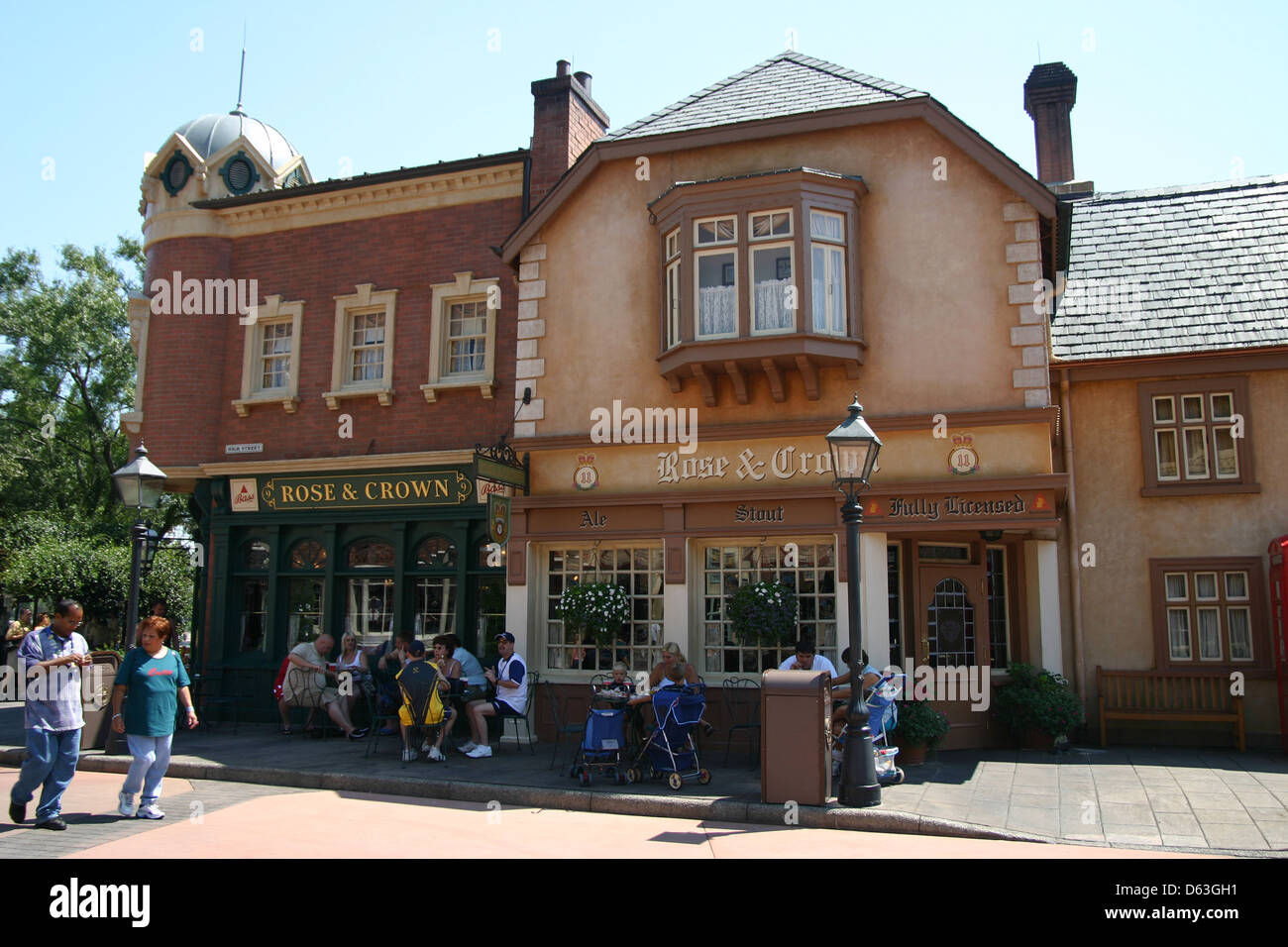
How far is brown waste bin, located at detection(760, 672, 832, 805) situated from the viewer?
9250 mm

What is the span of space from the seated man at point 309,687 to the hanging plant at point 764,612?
608 centimetres

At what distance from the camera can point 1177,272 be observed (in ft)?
49.5

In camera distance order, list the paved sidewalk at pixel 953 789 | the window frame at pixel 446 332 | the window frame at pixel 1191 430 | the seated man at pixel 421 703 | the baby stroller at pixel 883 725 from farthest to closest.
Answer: the window frame at pixel 446 332 < the window frame at pixel 1191 430 < the seated man at pixel 421 703 < the baby stroller at pixel 883 725 < the paved sidewalk at pixel 953 789

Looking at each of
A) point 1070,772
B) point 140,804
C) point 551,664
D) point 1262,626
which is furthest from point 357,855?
point 1262,626

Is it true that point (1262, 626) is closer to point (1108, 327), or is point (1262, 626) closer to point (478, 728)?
point (1108, 327)

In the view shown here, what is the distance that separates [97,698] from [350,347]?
669cm

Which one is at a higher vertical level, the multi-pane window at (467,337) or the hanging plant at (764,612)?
the multi-pane window at (467,337)

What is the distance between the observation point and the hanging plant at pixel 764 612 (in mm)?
12352

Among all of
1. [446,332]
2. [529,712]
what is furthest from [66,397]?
[529,712]

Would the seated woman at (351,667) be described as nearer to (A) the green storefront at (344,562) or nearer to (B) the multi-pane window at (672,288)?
(A) the green storefront at (344,562)

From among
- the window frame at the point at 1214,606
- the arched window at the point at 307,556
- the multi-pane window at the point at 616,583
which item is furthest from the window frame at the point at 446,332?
the window frame at the point at 1214,606

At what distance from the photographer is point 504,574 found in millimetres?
15227

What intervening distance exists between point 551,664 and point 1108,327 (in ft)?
31.2

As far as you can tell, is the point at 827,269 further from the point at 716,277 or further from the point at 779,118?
the point at 779,118
